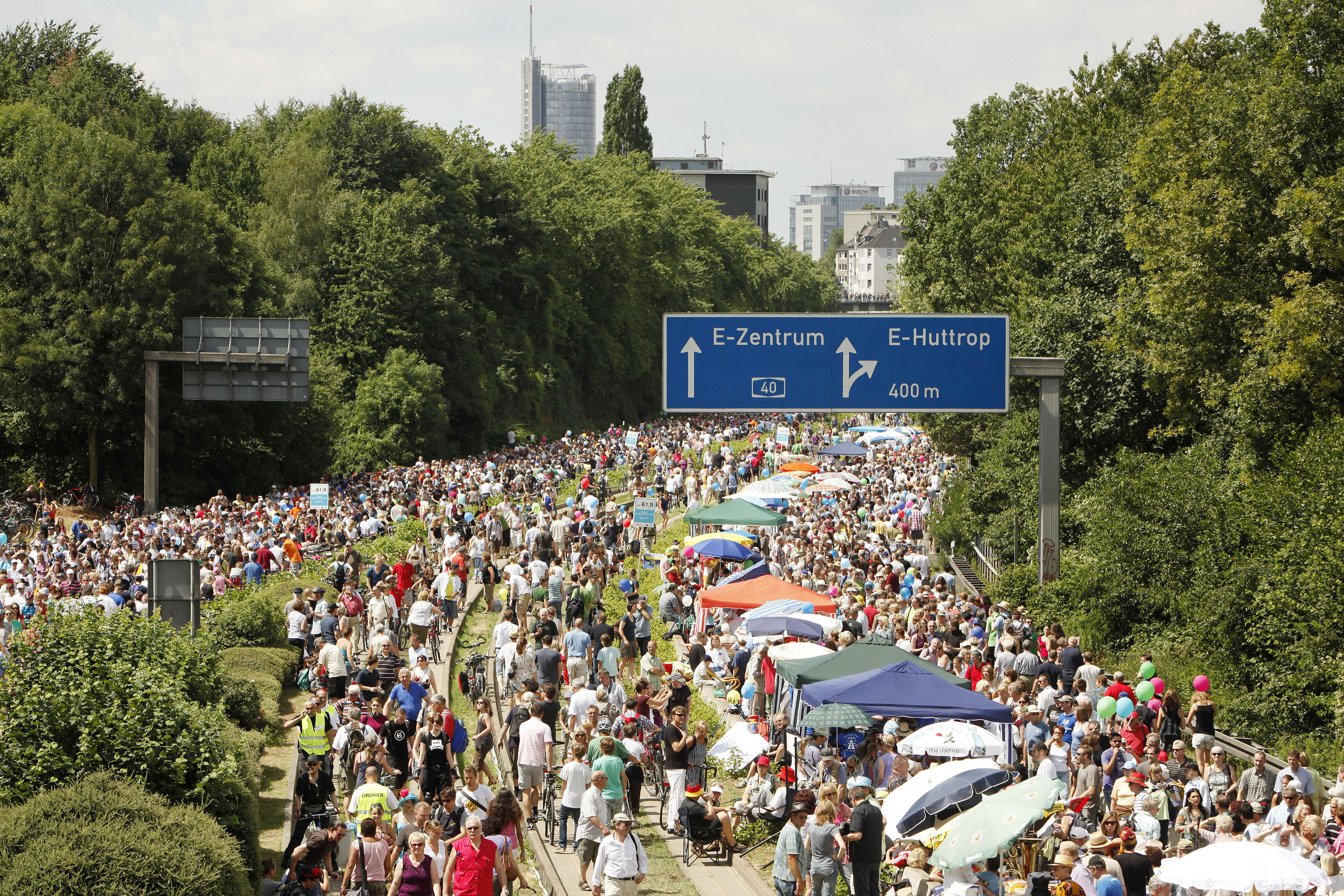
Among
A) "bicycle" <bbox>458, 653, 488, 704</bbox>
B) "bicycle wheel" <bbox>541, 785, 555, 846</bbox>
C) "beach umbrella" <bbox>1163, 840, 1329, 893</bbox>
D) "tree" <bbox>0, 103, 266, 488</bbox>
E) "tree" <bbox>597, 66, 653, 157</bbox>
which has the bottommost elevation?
"bicycle wheel" <bbox>541, 785, 555, 846</bbox>

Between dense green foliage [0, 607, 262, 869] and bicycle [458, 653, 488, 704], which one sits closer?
dense green foliage [0, 607, 262, 869]

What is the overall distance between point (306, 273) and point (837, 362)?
142ft

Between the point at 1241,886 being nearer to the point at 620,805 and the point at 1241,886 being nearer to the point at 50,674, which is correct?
the point at 620,805

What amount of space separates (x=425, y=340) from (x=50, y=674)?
165ft

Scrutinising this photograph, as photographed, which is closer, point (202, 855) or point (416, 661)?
point (202, 855)

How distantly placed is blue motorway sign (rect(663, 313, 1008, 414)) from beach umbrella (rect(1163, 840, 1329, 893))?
10128 mm

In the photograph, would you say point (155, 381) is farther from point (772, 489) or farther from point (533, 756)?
point (533, 756)

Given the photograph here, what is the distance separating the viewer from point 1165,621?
24734 mm

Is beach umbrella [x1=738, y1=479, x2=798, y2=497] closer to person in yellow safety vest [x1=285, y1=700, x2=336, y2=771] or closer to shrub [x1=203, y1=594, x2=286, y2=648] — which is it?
shrub [x1=203, y1=594, x2=286, y2=648]

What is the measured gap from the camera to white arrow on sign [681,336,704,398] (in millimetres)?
19969

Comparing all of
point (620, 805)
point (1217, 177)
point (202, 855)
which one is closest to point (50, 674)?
point (202, 855)

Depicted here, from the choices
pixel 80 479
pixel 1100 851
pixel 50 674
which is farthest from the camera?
pixel 80 479

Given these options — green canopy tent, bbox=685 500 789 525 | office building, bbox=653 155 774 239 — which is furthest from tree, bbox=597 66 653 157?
green canopy tent, bbox=685 500 789 525

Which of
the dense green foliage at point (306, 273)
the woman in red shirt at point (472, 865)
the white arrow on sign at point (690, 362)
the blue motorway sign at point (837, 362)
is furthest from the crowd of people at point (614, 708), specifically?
the dense green foliage at point (306, 273)
